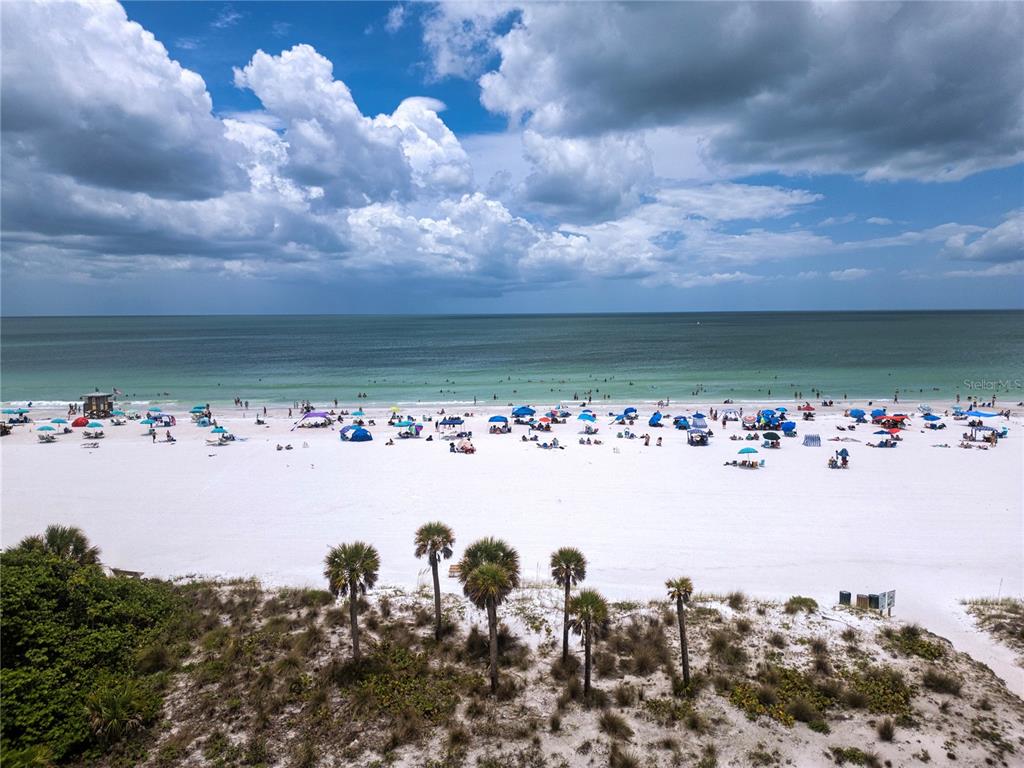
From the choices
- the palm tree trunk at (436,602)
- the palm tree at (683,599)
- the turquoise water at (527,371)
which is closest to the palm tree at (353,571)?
the palm tree trunk at (436,602)

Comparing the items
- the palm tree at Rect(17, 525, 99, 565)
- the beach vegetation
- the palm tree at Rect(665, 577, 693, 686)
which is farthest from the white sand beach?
the palm tree at Rect(665, 577, 693, 686)

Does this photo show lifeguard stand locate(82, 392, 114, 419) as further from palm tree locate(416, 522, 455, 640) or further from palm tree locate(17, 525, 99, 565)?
palm tree locate(416, 522, 455, 640)

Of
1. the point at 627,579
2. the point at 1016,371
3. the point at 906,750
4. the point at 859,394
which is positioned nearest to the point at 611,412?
the point at 859,394

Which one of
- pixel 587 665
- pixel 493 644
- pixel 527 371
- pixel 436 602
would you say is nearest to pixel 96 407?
pixel 436 602

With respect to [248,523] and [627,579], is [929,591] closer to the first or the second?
[627,579]

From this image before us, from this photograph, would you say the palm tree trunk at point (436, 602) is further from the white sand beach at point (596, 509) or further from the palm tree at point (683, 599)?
the palm tree at point (683, 599)
